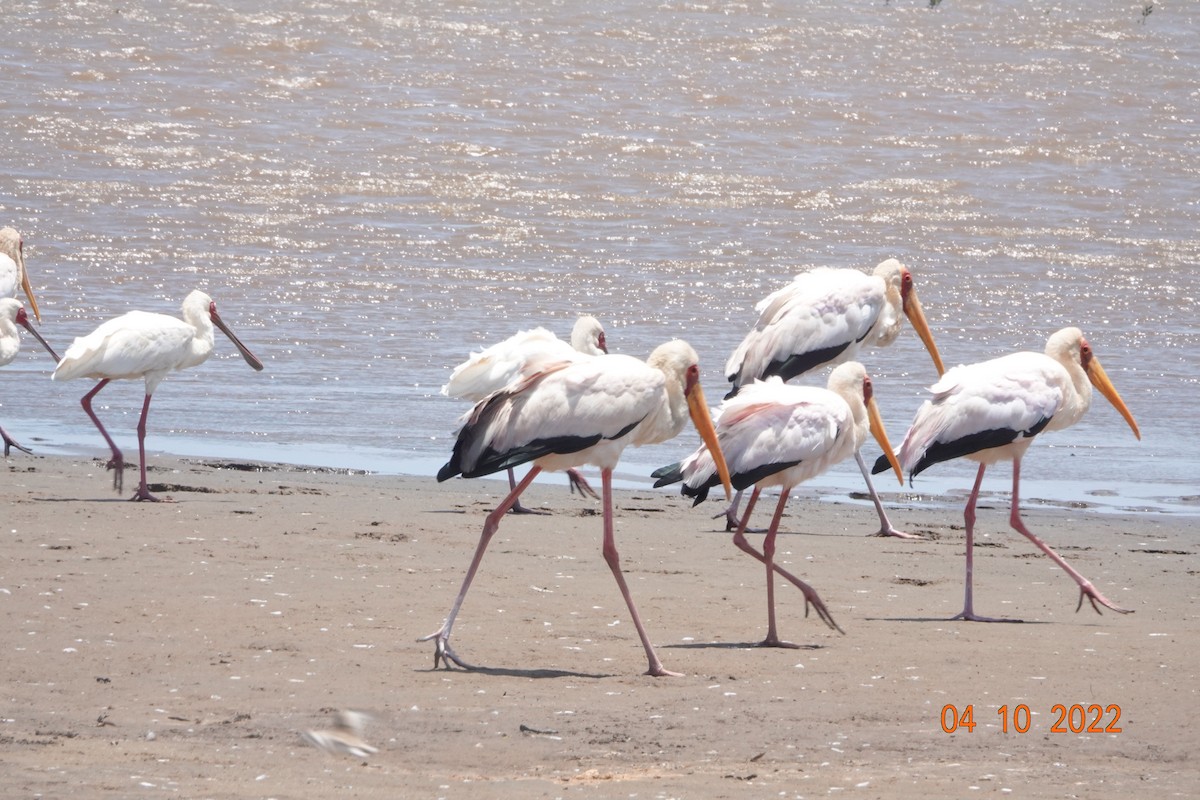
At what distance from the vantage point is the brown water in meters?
13.4

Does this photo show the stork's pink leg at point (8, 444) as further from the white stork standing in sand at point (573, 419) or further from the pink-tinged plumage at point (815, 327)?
the white stork standing in sand at point (573, 419)

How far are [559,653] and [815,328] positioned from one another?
13.1 ft

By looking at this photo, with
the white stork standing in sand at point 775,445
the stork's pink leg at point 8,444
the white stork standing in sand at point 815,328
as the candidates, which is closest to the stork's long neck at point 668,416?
the white stork standing in sand at point 775,445

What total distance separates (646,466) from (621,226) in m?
9.35

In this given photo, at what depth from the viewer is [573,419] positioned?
682 centimetres

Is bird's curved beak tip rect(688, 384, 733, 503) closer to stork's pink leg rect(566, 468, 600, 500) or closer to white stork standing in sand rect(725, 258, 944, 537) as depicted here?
white stork standing in sand rect(725, 258, 944, 537)

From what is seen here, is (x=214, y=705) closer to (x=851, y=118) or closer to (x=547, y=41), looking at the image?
(x=851, y=118)

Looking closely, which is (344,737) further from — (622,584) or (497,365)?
(497,365)

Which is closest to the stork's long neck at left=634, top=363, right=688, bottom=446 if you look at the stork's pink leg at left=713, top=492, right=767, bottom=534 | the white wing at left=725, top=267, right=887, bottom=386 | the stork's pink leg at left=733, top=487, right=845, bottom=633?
the stork's pink leg at left=733, top=487, right=845, bottom=633

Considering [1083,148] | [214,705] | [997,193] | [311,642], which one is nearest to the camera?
[214,705]

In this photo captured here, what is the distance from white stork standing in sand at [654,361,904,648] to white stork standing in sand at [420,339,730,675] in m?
0.27

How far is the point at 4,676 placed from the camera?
6.05 metres

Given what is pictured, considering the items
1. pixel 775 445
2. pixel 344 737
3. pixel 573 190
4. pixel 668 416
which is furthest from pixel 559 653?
pixel 573 190

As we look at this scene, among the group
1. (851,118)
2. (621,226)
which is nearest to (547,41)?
(851,118)
